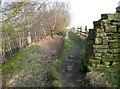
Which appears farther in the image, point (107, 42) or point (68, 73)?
point (68, 73)

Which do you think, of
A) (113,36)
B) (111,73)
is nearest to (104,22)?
(113,36)

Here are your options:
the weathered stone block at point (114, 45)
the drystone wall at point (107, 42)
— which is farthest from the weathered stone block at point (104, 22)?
the weathered stone block at point (114, 45)

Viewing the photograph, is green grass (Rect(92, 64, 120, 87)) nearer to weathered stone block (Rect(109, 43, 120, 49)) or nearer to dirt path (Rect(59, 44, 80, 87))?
weathered stone block (Rect(109, 43, 120, 49))

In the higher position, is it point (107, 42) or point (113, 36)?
point (113, 36)

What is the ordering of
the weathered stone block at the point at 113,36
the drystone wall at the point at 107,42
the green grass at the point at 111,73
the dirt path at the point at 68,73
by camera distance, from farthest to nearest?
Result: 1. the dirt path at the point at 68,73
2. the weathered stone block at the point at 113,36
3. the drystone wall at the point at 107,42
4. the green grass at the point at 111,73

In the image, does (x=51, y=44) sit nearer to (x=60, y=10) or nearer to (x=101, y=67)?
(x=60, y=10)

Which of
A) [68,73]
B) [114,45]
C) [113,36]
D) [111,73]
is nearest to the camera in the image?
[111,73]

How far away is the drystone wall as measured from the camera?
11.2 metres

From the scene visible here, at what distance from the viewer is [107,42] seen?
11305 mm

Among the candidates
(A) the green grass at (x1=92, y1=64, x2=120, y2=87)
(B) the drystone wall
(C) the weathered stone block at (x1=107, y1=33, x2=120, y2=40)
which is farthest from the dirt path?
(C) the weathered stone block at (x1=107, y1=33, x2=120, y2=40)

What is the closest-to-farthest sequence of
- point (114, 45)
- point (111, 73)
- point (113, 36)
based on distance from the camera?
point (111, 73) < point (114, 45) < point (113, 36)

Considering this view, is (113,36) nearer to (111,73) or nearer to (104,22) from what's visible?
(104,22)

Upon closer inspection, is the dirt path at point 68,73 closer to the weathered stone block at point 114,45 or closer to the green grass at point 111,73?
the green grass at point 111,73

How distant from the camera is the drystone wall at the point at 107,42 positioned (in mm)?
11188
